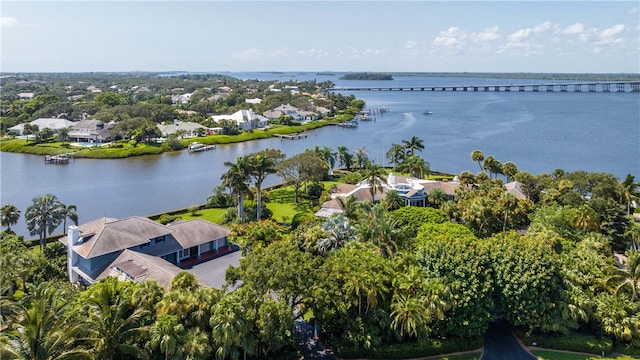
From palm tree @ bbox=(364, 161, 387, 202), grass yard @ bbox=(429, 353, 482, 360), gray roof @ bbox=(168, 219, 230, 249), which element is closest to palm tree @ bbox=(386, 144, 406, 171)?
palm tree @ bbox=(364, 161, 387, 202)

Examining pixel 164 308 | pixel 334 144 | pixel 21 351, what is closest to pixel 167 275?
pixel 164 308

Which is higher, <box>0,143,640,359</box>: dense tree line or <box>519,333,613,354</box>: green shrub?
<box>0,143,640,359</box>: dense tree line

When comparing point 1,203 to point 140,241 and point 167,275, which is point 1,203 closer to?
point 140,241

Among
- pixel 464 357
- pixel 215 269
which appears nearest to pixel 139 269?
pixel 215 269

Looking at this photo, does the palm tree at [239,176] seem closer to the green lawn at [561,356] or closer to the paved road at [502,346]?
the paved road at [502,346]

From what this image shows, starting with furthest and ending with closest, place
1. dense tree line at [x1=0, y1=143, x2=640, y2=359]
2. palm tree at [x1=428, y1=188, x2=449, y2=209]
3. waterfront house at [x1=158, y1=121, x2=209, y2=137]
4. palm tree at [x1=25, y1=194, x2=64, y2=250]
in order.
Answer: waterfront house at [x1=158, y1=121, x2=209, y2=137] < palm tree at [x1=428, y1=188, x2=449, y2=209] < palm tree at [x1=25, y1=194, x2=64, y2=250] < dense tree line at [x1=0, y1=143, x2=640, y2=359]

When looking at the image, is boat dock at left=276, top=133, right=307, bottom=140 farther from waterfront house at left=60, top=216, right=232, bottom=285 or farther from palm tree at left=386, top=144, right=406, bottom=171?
waterfront house at left=60, top=216, right=232, bottom=285

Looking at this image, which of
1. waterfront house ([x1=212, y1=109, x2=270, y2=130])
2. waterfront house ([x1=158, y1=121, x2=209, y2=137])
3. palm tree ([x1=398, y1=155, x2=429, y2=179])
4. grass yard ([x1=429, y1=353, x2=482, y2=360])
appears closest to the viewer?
grass yard ([x1=429, y1=353, x2=482, y2=360])

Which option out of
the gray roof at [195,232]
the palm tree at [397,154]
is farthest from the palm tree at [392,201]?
the palm tree at [397,154]
